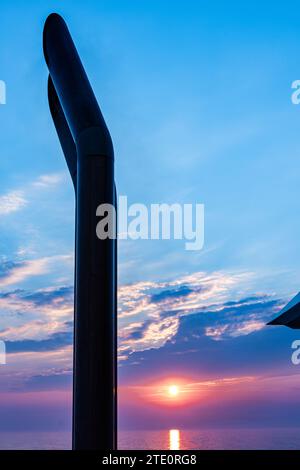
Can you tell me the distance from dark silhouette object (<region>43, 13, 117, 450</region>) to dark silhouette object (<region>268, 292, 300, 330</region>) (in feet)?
10.7

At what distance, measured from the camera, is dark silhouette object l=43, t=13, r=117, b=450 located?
9.47 m

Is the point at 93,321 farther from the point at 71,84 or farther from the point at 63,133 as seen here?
the point at 63,133

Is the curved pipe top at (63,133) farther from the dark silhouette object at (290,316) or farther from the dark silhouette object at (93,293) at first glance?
the dark silhouette object at (290,316)

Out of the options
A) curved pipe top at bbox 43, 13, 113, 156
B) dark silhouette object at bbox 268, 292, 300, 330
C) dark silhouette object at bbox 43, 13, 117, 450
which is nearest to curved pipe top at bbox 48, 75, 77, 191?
curved pipe top at bbox 43, 13, 113, 156

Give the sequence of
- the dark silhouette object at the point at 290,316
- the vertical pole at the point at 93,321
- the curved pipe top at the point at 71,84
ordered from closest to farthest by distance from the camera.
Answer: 1. the vertical pole at the point at 93,321
2. the dark silhouette object at the point at 290,316
3. the curved pipe top at the point at 71,84

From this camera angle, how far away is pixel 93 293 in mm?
9742

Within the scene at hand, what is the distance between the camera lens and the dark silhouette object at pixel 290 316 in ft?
35.3

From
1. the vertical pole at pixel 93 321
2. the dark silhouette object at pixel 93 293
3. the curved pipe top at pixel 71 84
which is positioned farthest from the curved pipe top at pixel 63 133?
the vertical pole at pixel 93 321

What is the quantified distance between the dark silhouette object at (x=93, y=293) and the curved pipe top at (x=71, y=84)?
0.9 inches

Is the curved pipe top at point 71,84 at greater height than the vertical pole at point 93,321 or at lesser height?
greater

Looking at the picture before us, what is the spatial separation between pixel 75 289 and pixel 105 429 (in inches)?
97.7

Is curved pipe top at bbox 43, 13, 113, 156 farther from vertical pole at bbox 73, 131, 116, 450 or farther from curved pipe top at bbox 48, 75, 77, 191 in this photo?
curved pipe top at bbox 48, 75, 77, 191
